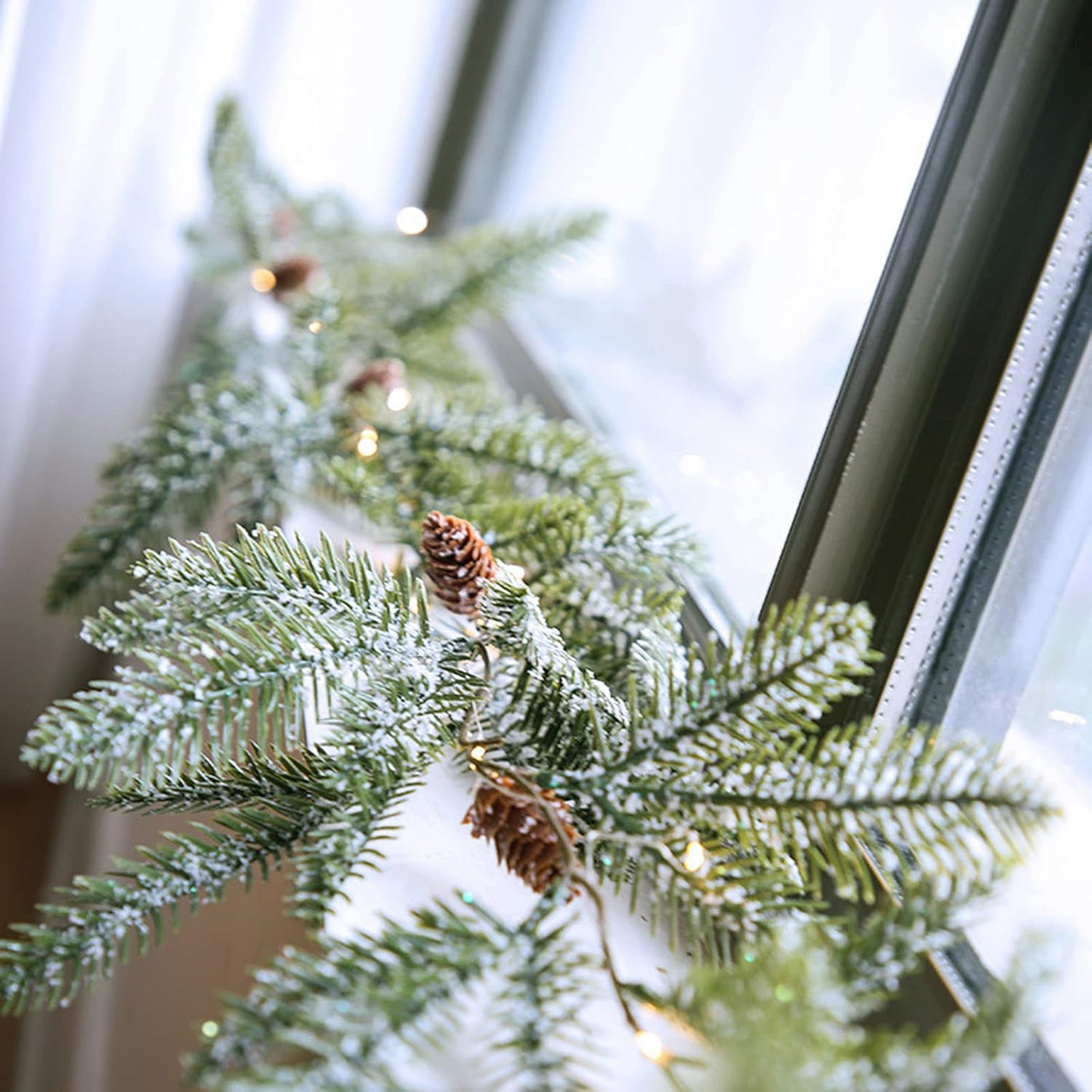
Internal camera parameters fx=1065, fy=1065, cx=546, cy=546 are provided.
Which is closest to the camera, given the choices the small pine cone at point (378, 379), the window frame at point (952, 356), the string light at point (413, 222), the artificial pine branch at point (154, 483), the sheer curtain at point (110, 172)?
the window frame at point (952, 356)

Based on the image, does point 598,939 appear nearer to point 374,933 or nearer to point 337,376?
point 374,933

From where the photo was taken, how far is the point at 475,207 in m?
1.61

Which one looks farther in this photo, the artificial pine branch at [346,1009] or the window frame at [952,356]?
the window frame at [952,356]

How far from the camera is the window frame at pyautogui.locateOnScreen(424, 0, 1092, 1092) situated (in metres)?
0.52

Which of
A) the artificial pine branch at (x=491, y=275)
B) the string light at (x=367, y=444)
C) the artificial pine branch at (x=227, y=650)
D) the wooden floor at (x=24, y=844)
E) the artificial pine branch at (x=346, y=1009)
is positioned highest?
the artificial pine branch at (x=491, y=275)

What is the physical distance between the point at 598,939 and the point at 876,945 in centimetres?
15

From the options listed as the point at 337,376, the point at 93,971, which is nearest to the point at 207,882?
the point at 93,971

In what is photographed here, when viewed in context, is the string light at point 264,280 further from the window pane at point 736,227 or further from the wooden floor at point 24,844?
the wooden floor at point 24,844

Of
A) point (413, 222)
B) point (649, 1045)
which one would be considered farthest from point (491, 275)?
point (649, 1045)

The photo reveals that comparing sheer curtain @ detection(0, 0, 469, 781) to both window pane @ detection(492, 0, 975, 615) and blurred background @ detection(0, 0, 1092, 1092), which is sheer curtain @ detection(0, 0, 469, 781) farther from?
window pane @ detection(492, 0, 975, 615)

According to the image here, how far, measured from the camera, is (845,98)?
2.72 ft

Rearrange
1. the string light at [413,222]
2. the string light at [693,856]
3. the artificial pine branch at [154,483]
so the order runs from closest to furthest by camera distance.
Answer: the string light at [693,856]
the artificial pine branch at [154,483]
the string light at [413,222]

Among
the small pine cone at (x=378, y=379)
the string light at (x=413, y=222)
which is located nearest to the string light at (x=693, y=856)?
the small pine cone at (x=378, y=379)

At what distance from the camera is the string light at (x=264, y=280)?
3.56 feet
